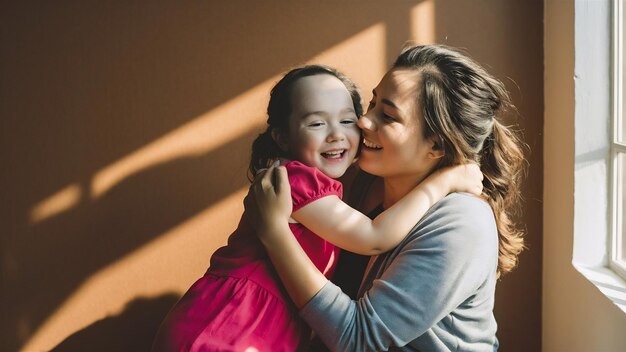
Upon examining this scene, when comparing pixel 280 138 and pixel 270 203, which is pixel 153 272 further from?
pixel 270 203

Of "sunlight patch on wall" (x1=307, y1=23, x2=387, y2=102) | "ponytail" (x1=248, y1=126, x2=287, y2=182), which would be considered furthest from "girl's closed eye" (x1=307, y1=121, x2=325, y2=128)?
"sunlight patch on wall" (x1=307, y1=23, x2=387, y2=102)

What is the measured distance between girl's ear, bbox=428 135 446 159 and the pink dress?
26cm

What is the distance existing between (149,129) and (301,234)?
0.92 m

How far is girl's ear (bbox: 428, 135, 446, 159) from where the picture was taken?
1.59 m

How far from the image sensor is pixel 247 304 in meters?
1.48

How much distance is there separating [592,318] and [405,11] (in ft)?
3.75

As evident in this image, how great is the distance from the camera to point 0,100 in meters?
2.27

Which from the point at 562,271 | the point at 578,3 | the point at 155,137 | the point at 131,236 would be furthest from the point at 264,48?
the point at 562,271

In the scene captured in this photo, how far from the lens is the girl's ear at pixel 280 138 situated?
175 centimetres

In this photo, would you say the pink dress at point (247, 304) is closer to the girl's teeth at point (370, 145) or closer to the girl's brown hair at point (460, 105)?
the girl's teeth at point (370, 145)

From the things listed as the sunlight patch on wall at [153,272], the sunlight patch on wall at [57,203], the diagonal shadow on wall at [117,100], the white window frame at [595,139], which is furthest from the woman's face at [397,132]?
the sunlight patch on wall at [57,203]

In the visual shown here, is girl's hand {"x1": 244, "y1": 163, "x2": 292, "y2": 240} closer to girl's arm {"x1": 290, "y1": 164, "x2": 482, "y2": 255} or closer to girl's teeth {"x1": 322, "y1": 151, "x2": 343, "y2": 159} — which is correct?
girl's arm {"x1": 290, "y1": 164, "x2": 482, "y2": 255}

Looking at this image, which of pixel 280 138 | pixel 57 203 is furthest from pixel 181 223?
pixel 280 138

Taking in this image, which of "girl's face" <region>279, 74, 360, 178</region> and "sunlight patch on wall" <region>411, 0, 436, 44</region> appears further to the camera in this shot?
"sunlight patch on wall" <region>411, 0, 436, 44</region>
